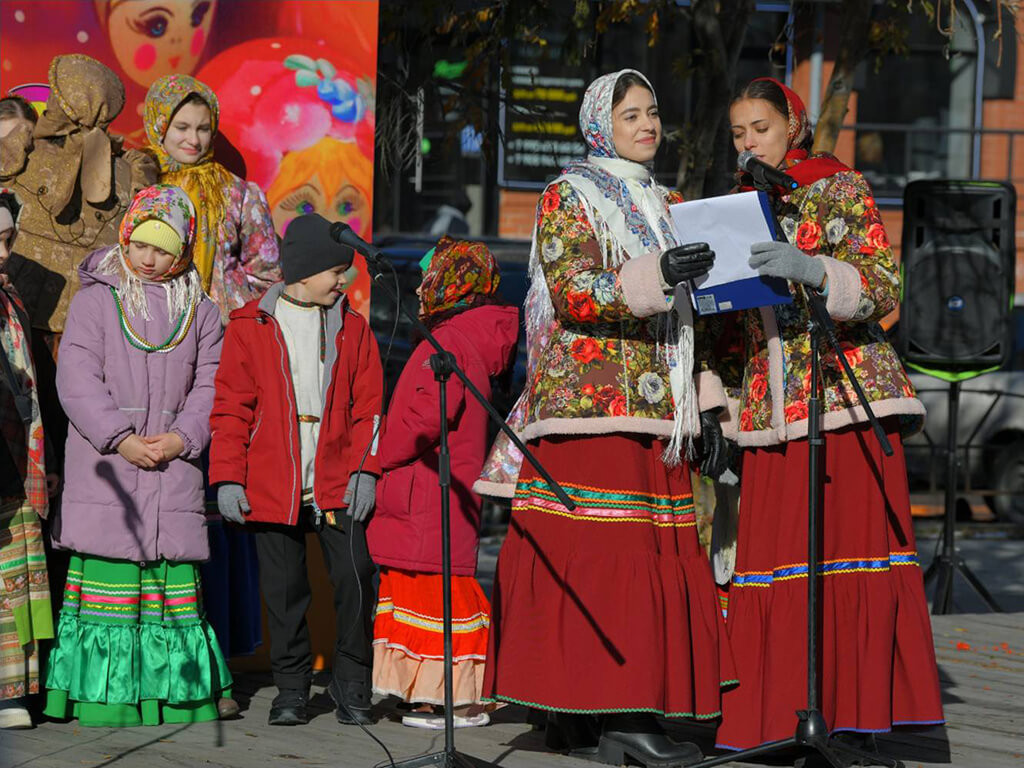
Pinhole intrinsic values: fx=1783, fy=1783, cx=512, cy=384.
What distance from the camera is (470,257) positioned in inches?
251

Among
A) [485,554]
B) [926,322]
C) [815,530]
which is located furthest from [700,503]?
[815,530]

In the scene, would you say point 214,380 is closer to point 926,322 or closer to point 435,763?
point 435,763

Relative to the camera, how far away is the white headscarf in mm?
5469

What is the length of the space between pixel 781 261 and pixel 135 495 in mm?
2380

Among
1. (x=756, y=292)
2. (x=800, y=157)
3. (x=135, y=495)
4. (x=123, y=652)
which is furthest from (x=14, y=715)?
(x=800, y=157)

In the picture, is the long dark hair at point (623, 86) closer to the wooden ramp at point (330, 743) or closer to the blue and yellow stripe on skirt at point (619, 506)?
the blue and yellow stripe on skirt at point (619, 506)

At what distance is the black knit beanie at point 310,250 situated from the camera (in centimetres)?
618

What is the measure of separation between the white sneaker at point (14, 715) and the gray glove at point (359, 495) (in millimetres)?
1277

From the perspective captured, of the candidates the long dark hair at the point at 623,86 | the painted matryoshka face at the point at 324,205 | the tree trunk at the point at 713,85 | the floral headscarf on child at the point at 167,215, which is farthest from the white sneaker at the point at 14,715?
the tree trunk at the point at 713,85

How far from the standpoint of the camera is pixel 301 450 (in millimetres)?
6160

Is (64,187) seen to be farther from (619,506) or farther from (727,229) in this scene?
(727,229)

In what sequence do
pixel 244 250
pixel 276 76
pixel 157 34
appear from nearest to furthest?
pixel 244 250
pixel 157 34
pixel 276 76

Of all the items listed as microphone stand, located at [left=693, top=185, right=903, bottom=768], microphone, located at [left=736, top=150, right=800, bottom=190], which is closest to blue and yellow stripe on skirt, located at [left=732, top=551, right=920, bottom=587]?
microphone stand, located at [left=693, top=185, right=903, bottom=768]

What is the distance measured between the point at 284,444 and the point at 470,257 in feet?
3.12
